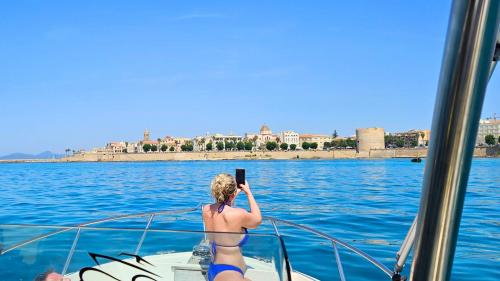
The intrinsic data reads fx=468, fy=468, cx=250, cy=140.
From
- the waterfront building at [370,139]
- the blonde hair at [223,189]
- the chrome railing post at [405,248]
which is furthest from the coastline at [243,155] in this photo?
the chrome railing post at [405,248]

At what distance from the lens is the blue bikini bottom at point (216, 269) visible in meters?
2.21

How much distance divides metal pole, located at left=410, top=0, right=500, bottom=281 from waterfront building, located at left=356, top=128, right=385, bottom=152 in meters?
107

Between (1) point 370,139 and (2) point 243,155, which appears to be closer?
(1) point 370,139

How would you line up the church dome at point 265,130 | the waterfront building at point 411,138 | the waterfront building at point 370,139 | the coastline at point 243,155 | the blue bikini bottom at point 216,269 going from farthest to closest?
1. the church dome at point 265,130
2. the waterfront building at point 411,138
3. the waterfront building at point 370,139
4. the coastline at point 243,155
5. the blue bikini bottom at point 216,269

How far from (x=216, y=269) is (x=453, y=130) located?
162 centimetres

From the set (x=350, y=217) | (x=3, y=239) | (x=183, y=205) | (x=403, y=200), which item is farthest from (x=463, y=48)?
(x=403, y=200)

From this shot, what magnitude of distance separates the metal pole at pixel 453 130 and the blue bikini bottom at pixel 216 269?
1.35 m

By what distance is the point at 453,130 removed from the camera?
862 mm

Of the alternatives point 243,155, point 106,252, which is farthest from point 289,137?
point 106,252

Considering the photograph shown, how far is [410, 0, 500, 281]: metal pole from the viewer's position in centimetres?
80

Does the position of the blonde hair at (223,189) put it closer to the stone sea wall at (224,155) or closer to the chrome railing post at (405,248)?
the chrome railing post at (405,248)

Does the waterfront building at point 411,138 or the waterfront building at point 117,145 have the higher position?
the waterfront building at point 411,138

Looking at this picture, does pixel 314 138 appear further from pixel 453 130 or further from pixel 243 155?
pixel 453 130

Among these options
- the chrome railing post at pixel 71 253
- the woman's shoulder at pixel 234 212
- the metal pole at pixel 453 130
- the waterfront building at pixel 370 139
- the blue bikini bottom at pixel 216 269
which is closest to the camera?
the metal pole at pixel 453 130
